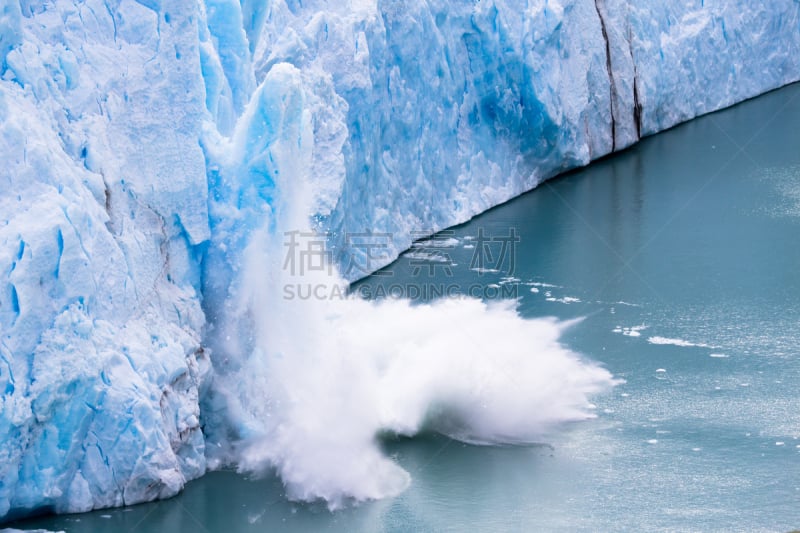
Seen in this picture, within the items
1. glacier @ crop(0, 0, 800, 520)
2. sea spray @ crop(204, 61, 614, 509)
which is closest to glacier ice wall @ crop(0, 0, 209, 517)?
glacier @ crop(0, 0, 800, 520)

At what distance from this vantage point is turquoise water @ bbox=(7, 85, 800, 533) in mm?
6594

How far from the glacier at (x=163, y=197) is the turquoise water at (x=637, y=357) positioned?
1.28 ft

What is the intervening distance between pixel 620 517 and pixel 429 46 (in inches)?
241

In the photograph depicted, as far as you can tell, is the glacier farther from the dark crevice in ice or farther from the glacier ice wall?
the dark crevice in ice

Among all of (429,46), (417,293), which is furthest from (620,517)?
(429,46)

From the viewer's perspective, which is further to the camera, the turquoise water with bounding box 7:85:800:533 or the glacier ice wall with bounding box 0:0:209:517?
the turquoise water with bounding box 7:85:800:533

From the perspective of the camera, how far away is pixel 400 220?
36.3 ft

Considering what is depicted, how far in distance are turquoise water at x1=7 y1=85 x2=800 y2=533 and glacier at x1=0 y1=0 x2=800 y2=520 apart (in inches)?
15.4

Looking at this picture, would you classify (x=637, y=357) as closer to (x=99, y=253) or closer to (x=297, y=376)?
(x=297, y=376)

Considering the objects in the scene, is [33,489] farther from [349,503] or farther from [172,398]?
[349,503]

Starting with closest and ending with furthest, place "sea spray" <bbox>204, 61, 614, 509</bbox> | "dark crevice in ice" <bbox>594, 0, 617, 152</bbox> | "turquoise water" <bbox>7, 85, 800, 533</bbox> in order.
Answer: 1. "turquoise water" <bbox>7, 85, 800, 533</bbox>
2. "sea spray" <bbox>204, 61, 614, 509</bbox>
3. "dark crevice in ice" <bbox>594, 0, 617, 152</bbox>

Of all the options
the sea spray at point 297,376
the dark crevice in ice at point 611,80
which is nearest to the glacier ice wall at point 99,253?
the sea spray at point 297,376

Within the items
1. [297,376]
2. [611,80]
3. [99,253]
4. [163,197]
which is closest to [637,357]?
[297,376]

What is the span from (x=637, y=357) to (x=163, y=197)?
3.77 m
